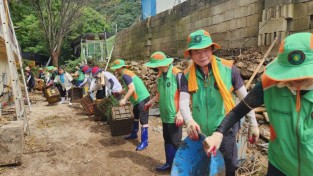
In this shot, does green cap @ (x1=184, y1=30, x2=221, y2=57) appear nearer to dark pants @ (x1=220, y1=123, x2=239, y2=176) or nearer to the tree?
dark pants @ (x1=220, y1=123, x2=239, y2=176)

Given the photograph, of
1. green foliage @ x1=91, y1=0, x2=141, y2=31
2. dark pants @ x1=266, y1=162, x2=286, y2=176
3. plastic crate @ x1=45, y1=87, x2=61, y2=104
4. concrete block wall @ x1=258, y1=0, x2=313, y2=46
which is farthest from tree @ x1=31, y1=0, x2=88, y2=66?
green foliage @ x1=91, y1=0, x2=141, y2=31

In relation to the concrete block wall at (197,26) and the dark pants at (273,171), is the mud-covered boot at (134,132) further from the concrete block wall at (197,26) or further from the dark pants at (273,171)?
the dark pants at (273,171)

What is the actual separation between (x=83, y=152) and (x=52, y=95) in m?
6.75

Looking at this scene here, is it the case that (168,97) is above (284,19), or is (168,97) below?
below

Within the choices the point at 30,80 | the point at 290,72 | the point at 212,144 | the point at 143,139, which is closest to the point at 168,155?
the point at 143,139

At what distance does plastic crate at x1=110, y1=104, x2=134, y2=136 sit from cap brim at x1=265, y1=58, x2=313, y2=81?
4908 mm

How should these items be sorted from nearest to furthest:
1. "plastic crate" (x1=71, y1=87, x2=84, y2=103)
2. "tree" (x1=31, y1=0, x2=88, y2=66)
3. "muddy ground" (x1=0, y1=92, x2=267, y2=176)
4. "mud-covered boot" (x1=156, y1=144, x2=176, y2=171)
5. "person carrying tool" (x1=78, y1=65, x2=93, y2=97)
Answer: "mud-covered boot" (x1=156, y1=144, x2=176, y2=171)
"muddy ground" (x1=0, y1=92, x2=267, y2=176)
"person carrying tool" (x1=78, y1=65, x2=93, y2=97)
"plastic crate" (x1=71, y1=87, x2=84, y2=103)
"tree" (x1=31, y1=0, x2=88, y2=66)

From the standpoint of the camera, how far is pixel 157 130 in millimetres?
6973

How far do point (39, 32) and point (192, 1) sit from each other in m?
19.1

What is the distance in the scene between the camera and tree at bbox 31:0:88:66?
64.0 feet

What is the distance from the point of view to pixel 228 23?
27.3ft

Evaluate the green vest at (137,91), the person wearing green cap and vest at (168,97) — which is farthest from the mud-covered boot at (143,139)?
the person wearing green cap and vest at (168,97)

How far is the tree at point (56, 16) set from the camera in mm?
19509

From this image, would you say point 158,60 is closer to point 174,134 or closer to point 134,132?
point 174,134
